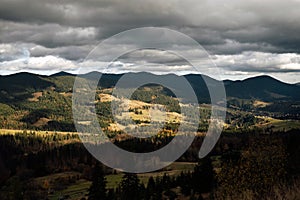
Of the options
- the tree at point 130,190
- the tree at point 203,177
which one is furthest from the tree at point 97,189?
the tree at point 203,177

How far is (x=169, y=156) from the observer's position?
102m

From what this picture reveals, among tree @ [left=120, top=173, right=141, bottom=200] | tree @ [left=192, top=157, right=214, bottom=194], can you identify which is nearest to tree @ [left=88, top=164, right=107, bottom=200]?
tree @ [left=120, top=173, right=141, bottom=200]

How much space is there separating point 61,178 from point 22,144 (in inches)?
3721

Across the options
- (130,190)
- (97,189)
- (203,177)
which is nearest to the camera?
(97,189)

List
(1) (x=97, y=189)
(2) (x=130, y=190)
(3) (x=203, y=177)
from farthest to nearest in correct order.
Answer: (3) (x=203, y=177)
(2) (x=130, y=190)
(1) (x=97, y=189)

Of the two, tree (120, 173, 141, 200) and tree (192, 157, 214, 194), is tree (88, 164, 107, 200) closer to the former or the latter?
tree (120, 173, 141, 200)

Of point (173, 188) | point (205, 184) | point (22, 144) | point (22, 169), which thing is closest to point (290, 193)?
point (205, 184)

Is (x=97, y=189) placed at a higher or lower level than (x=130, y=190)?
higher

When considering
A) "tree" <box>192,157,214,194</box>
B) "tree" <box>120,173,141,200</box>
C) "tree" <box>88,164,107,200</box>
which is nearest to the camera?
"tree" <box>88,164,107,200</box>

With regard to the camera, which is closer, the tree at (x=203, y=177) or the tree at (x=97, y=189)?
the tree at (x=97, y=189)

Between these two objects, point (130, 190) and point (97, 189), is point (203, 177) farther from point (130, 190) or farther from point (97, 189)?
point (97, 189)

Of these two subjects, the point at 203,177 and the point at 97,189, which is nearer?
the point at 97,189

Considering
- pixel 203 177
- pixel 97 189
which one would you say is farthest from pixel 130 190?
pixel 203 177

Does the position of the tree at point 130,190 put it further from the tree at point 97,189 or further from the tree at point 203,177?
the tree at point 203,177
